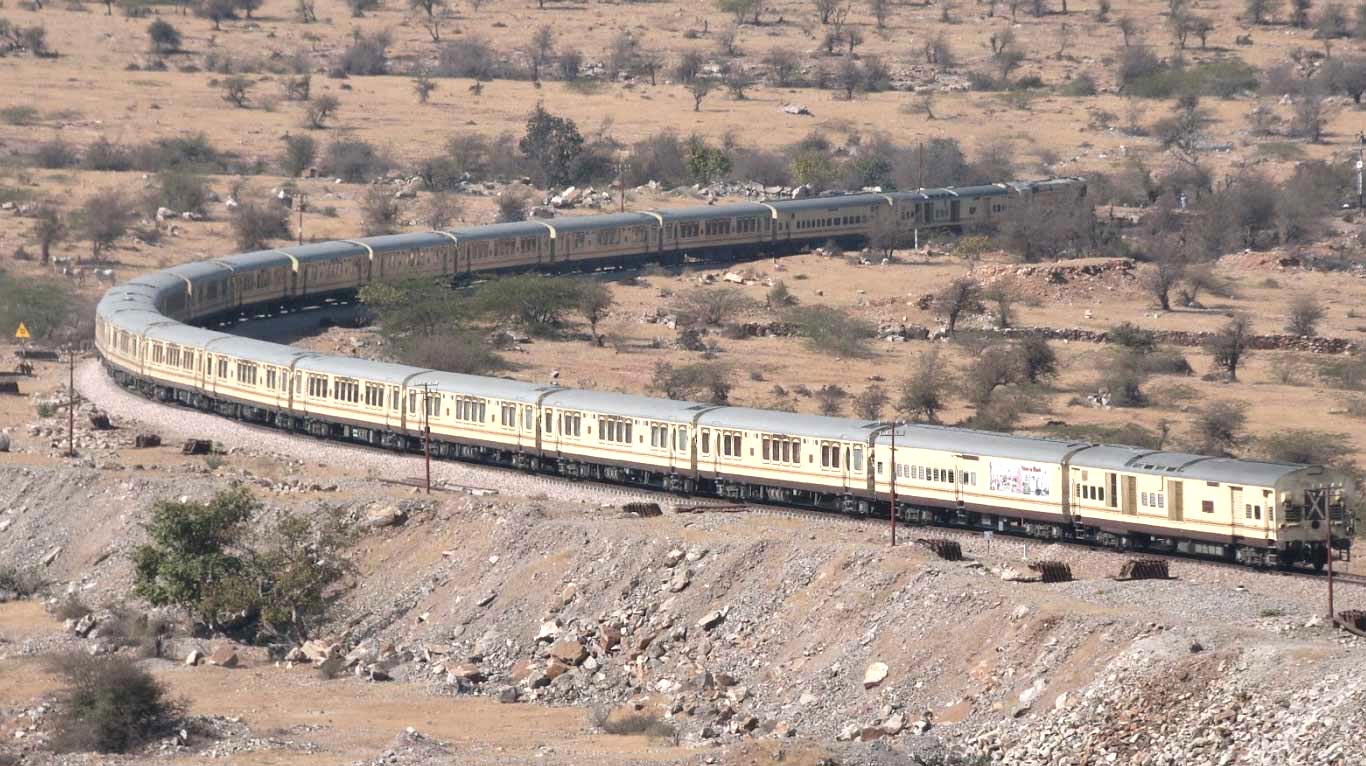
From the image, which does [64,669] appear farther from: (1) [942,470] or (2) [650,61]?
(2) [650,61]

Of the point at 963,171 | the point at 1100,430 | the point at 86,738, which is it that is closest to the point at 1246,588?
the point at 86,738

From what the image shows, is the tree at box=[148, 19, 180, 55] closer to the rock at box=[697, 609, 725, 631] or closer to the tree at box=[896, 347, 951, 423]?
the tree at box=[896, 347, 951, 423]

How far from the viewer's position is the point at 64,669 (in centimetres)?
3497

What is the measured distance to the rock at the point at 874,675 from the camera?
33438 millimetres

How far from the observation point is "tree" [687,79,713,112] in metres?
132

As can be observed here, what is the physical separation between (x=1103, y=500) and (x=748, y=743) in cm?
1332

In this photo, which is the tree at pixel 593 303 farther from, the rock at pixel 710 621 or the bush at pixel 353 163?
the rock at pixel 710 621

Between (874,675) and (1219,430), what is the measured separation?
1032 inches

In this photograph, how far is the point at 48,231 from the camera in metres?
88.8

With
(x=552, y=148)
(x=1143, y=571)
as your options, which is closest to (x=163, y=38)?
(x=552, y=148)

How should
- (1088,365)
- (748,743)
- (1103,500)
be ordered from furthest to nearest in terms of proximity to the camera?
(1088,365) < (1103,500) < (748,743)

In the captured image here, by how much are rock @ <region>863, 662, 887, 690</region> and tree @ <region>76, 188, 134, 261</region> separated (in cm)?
6202

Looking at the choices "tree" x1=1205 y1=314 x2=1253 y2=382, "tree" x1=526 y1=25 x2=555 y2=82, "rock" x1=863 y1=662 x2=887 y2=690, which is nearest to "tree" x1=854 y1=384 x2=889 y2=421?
"tree" x1=1205 y1=314 x2=1253 y2=382

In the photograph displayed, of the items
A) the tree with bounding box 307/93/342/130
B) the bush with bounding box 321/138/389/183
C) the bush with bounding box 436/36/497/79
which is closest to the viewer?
the bush with bounding box 321/138/389/183
